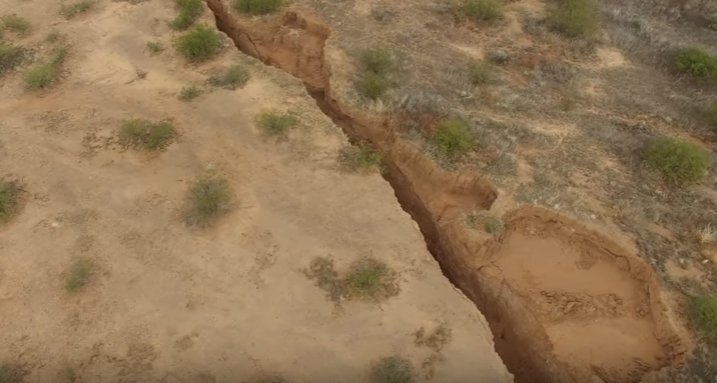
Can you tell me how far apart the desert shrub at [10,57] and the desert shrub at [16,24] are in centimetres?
64

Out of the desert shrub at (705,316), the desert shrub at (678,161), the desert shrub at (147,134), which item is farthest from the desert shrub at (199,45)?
the desert shrub at (705,316)

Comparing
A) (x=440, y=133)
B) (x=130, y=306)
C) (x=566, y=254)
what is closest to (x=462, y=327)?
(x=566, y=254)

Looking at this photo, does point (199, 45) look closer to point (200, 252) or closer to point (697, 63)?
point (200, 252)

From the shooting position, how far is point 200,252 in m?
7.75

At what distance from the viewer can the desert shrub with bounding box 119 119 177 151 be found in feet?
29.8

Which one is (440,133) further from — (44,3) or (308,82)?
(44,3)

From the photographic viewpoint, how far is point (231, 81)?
1002 centimetres

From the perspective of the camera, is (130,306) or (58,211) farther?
(58,211)

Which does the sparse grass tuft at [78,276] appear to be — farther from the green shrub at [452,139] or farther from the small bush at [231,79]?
the green shrub at [452,139]

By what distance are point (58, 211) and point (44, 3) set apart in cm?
624

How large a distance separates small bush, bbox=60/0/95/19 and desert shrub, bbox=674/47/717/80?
11446 millimetres

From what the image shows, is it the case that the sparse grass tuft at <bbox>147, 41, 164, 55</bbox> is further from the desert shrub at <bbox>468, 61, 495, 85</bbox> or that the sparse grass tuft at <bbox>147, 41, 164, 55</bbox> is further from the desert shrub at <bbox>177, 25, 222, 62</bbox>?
the desert shrub at <bbox>468, 61, 495, 85</bbox>

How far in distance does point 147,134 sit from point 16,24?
15.8 ft

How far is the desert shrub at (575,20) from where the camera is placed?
1141cm
